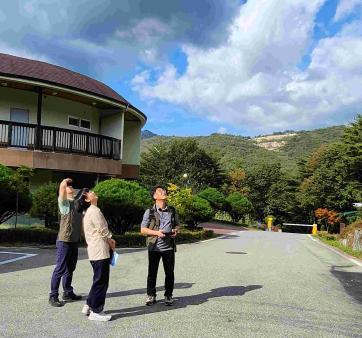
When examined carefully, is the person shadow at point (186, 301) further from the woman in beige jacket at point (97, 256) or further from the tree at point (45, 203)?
the tree at point (45, 203)

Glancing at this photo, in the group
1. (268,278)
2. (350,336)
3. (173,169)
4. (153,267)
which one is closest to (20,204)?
(268,278)

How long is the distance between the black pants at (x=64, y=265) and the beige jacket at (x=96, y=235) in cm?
83

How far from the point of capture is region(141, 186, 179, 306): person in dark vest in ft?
22.9

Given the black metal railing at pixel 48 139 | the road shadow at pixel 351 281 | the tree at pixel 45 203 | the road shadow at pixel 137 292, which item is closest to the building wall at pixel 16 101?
the black metal railing at pixel 48 139

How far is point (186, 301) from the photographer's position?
7.42 meters

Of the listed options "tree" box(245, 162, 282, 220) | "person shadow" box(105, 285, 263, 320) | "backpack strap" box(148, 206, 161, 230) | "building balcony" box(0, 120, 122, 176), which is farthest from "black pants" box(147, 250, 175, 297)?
"tree" box(245, 162, 282, 220)

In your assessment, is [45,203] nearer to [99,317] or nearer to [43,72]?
[43,72]

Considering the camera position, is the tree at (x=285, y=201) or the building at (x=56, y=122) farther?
the tree at (x=285, y=201)

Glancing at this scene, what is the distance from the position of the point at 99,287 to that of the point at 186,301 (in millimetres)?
1768

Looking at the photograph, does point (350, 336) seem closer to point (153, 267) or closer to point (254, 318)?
point (254, 318)

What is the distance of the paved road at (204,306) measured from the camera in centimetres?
574

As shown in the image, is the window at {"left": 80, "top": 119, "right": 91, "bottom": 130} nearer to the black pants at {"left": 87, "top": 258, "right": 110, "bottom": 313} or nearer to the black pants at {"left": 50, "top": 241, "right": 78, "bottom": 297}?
the black pants at {"left": 50, "top": 241, "right": 78, "bottom": 297}

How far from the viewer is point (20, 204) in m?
16.0

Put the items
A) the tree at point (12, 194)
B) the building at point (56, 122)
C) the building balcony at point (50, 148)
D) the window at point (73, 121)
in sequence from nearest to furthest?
the tree at point (12, 194) < the building balcony at point (50, 148) < the building at point (56, 122) < the window at point (73, 121)
